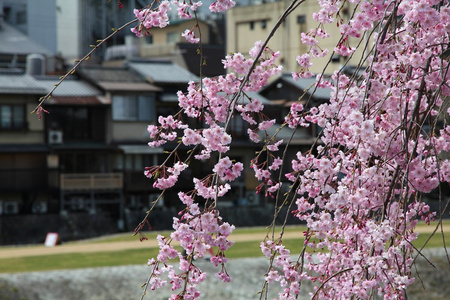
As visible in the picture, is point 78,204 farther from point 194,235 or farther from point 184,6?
point 194,235

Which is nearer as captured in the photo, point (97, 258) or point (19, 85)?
point (97, 258)

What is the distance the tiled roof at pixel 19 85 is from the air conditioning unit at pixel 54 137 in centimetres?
154

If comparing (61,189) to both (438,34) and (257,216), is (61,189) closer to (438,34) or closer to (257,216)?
(257,216)

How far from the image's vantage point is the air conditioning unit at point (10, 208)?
28.7 m

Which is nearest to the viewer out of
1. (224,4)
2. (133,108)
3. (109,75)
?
(224,4)

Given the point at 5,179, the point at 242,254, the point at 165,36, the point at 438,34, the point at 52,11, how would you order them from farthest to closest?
the point at 165,36, the point at 52,11, the point at 5,179, the point at 242,254, the point at 438,34

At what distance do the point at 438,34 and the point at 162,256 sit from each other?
1.84m

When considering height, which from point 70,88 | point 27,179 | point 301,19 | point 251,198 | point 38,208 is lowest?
point 251,198

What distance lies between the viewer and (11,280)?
1407cm

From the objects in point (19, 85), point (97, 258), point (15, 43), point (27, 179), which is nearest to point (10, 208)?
point (27, 179)

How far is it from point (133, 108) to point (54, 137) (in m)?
3.50

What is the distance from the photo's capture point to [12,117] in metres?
29.6

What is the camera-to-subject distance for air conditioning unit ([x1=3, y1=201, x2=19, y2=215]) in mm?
28703

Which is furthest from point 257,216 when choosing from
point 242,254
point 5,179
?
point 242,254
